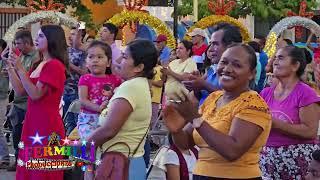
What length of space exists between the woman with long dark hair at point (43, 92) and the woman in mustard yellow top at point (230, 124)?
1.80 metres

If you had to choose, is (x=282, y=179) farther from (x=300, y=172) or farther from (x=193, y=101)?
(x=193, y=101)

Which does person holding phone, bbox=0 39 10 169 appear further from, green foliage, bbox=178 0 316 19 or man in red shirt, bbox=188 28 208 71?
green foliage, bbox=178 0 316 19

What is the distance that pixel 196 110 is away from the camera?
4.01m

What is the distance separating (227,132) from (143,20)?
473 inches

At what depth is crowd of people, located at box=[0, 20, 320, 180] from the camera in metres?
4.25

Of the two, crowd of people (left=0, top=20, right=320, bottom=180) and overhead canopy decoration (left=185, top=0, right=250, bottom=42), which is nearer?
crowd of people (left=0, top=20, right=320, bottom=180)

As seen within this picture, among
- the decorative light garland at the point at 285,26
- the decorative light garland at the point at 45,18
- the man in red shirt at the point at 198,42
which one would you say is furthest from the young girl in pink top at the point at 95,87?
the decorative light garland at the point at 285,26

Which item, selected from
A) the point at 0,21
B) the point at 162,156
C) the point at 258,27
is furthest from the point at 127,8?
the point at 258,27

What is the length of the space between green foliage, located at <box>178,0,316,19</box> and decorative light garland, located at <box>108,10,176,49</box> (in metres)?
13.3

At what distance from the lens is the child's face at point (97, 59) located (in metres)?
7.12

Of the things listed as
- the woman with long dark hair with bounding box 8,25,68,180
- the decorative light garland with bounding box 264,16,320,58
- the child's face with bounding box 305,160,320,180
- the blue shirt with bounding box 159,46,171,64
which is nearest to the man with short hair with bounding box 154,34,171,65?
the blue shirt with bounding box 159,46,171,64

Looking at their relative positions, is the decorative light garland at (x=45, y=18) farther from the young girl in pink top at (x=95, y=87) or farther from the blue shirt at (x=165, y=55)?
the young girl in pink top at (x=95, y=87)

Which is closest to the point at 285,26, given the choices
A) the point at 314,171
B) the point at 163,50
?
the point at 163,50

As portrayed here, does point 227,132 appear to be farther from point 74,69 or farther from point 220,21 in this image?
point 220,21
